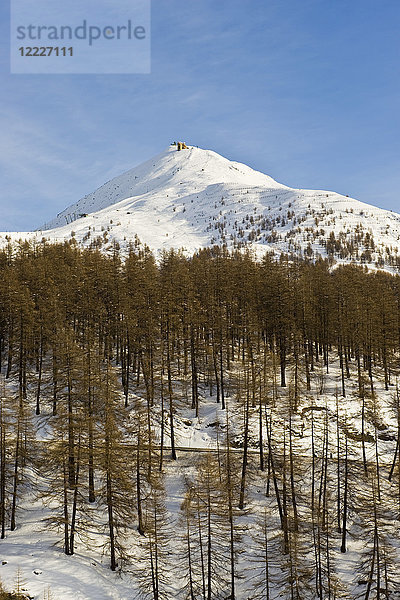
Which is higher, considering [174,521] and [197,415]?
[197,415]

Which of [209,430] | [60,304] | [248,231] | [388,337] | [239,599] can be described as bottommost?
[239,599]

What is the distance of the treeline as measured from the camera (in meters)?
29.3

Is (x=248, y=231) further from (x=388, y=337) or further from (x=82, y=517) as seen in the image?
(x=82, y=517)

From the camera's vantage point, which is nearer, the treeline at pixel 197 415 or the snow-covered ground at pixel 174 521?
the snow-covered ground at pixel 174 521

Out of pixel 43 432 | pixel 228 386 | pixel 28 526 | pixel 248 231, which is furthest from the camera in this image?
pixel 248 231

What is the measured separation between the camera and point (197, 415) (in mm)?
46938

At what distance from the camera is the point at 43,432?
40.7 metres

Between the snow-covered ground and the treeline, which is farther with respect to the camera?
the treeline

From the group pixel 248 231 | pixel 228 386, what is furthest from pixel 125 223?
pixel 228 386

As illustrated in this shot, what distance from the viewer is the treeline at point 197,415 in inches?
1153

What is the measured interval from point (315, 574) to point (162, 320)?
25550 mm

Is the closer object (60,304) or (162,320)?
(162,320)

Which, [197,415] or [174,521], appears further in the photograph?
[197,415]

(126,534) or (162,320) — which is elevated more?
(162,320)
